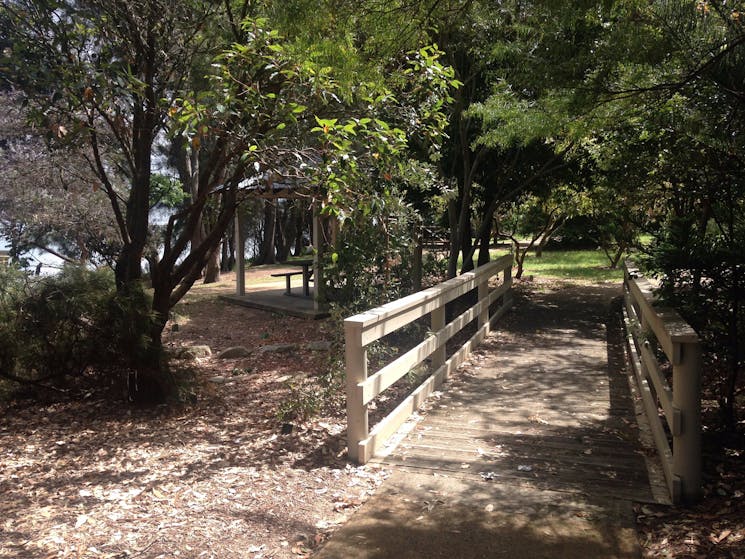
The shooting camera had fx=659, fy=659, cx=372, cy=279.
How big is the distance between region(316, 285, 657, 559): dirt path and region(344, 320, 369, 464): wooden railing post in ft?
0.78

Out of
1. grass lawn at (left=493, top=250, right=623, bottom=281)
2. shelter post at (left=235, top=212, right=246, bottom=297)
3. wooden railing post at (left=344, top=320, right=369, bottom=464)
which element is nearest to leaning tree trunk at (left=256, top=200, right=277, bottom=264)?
grass lawn at (left=493, top=250, right=623, bottom=281)

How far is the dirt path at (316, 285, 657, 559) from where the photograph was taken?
3297 mm

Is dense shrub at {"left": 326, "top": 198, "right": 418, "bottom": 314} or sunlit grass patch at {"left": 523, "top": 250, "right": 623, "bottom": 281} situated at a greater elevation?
dense shrub at {"left": 326, "top": 198, "right": 418, "bottom": 314}

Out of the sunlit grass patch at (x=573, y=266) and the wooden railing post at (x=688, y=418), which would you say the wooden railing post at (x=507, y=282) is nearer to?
the sunlit grass patch at (x=573, y=266)

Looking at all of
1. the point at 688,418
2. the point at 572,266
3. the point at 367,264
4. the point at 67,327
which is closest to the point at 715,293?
the point at 688,418

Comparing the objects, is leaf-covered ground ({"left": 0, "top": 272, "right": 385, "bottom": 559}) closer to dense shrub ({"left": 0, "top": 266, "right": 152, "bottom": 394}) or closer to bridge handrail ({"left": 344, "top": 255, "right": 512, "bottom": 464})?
bridge handrail ({"left": 344, "top": 255, "right": 512, "bottom": 464})

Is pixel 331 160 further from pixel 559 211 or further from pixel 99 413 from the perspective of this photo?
pixel 559 211

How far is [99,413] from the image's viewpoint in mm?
6277

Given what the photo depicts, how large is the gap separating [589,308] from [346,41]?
8.74 m

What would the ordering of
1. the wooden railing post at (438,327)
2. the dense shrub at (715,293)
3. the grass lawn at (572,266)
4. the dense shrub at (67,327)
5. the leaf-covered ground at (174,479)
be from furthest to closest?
the grass lawn at (572,266) → the wooden railing post at (438,327) → the dense shrub at (67,327) → the dense shrub at (715,293) → the leaf-covered ground at (174,479)

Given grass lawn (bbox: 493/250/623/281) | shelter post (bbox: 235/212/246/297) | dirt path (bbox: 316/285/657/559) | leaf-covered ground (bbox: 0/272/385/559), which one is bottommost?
leaf-covered ground (bbox: 0/272/385/559)

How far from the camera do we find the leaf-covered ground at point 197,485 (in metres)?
3.37

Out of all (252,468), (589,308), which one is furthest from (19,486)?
(589,308)

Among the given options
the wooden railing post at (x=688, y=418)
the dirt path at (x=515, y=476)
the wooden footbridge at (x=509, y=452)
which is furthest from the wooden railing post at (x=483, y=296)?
the wooden railing post at (x=688, y=418)
